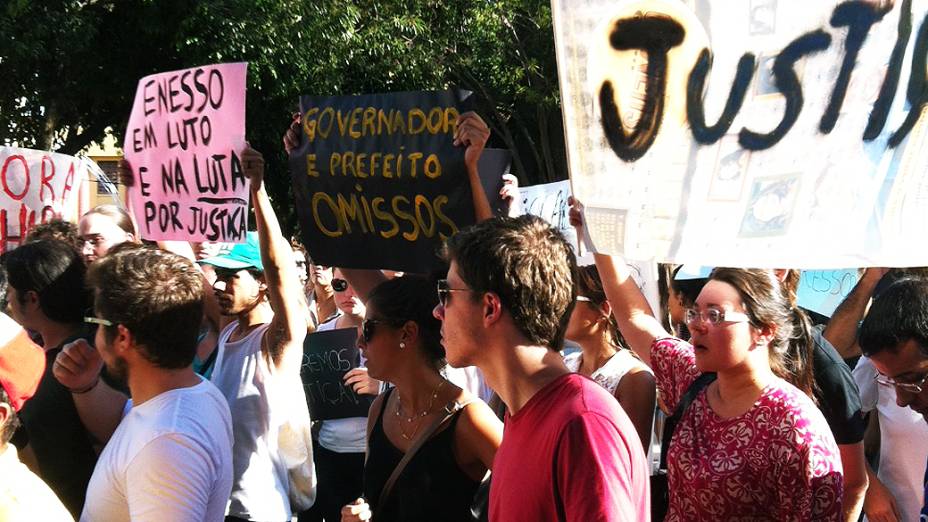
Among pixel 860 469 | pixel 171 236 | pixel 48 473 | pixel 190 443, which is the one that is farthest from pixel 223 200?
pixel 860 469

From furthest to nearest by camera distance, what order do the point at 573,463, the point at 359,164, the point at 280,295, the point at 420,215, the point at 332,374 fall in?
the point at 332,374
the point at 359,164
the point at 420,215
the point at 280,295
the point at 573,463

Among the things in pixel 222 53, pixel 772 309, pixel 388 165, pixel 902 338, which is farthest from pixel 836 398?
pixel 222 53

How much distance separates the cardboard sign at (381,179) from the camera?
400 centimetres

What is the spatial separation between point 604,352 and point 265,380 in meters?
1.20

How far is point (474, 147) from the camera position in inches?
152

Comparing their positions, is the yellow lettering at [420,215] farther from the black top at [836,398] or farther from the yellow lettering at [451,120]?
the black top at [836,398]

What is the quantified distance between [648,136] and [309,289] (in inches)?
229

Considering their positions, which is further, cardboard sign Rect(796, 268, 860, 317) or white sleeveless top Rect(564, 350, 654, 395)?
cardboard sign Rect(796, 268, 860, 317)

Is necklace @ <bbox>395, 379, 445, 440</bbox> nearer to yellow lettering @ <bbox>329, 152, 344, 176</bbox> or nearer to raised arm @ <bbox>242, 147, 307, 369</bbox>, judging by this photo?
raised arm @ <bbox>242, 147, 307, 369</bbox>

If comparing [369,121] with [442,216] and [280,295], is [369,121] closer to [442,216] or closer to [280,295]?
[442,216]

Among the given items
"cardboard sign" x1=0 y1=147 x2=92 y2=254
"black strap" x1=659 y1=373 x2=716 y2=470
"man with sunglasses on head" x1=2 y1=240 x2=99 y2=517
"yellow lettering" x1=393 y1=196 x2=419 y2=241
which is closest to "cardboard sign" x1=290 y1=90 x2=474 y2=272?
"yellow lettering" x1=393 y1=196 x2=419 y2=241

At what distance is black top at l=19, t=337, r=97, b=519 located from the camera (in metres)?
3.42

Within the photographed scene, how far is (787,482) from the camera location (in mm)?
2799

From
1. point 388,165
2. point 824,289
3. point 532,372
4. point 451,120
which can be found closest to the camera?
point 532,372
